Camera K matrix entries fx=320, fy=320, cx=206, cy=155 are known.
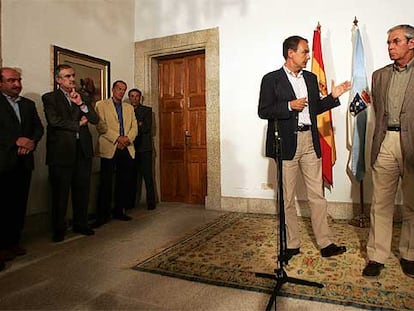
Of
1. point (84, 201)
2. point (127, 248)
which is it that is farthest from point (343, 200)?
point (84, 201)

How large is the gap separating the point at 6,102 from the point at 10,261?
129 cm

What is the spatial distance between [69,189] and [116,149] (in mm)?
815

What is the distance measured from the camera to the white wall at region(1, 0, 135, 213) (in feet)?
10.5

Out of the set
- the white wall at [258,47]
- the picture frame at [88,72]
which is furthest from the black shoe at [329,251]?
the picture frame at [88,72]

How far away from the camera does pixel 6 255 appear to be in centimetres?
253

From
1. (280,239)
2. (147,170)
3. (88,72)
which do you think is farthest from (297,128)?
(88,72)

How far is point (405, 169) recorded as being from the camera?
2016 mm

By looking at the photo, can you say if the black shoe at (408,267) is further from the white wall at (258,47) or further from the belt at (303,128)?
the white wall at (258,47)

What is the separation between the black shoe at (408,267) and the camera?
2.05 meters

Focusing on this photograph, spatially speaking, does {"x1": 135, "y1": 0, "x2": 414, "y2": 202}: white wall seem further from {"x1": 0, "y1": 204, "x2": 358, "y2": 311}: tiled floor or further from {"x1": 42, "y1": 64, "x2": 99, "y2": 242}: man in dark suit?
{"x1": 42, "y1": 64, "x2": 99, "y2": 242}: man in dark suit

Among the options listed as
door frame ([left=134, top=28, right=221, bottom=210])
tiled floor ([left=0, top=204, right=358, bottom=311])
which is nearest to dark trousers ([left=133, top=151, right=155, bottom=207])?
door frame ([left=134, top=28, right=221, bottom=210])

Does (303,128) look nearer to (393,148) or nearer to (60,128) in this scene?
(393,148)

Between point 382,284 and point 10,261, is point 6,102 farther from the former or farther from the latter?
point 382,284

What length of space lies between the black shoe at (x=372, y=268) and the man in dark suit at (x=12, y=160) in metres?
2.61
